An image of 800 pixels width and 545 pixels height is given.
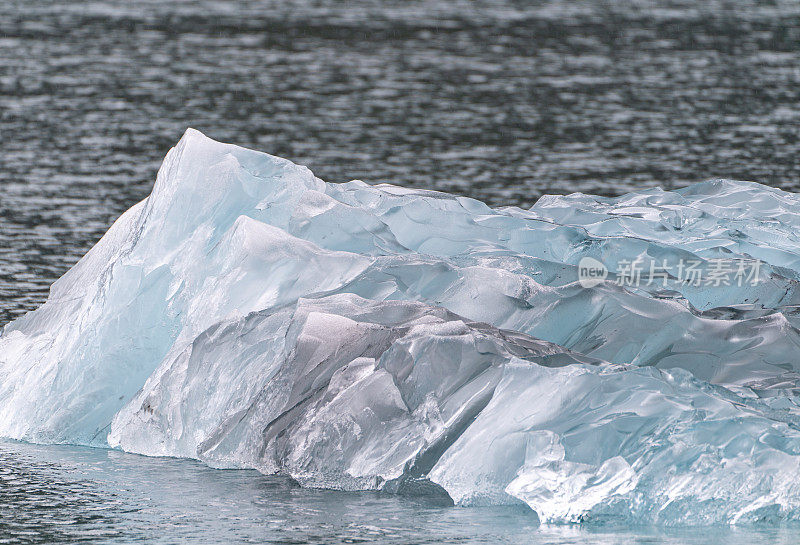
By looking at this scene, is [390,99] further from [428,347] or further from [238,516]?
[238,516]

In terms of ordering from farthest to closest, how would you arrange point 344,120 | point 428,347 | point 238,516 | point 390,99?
point 390,99
point 344,120
point 428,347
point 238,516

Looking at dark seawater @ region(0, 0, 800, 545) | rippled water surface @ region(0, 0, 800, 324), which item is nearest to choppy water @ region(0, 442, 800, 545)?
dark seawater @ region(0, 0, 800, 545)

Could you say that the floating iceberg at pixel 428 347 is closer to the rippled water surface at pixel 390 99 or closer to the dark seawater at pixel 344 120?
the dark seawater at pixel 344 120

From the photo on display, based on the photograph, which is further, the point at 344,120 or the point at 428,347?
the point at 344,120

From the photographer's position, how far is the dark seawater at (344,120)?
8336 millimetres

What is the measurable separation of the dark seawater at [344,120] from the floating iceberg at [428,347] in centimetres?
30

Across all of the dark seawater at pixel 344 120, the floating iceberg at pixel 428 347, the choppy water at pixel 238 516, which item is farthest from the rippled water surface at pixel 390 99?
the choppy water at pixel 238 516

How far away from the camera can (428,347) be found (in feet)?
29.7

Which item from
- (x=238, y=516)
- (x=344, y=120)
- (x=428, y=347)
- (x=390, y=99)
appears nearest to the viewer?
(x=238, y=516)

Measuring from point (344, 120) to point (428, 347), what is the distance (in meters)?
17.1

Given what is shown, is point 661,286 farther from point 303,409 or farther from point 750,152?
point 750,152

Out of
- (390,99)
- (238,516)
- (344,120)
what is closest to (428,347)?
(238,516)

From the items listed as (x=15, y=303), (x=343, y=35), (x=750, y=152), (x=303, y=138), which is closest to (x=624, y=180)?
(x=750, y=152)

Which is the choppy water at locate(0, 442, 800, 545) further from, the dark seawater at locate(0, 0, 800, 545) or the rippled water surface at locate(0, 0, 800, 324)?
the rippled water surface at locate(0, 0, 800, 324)
